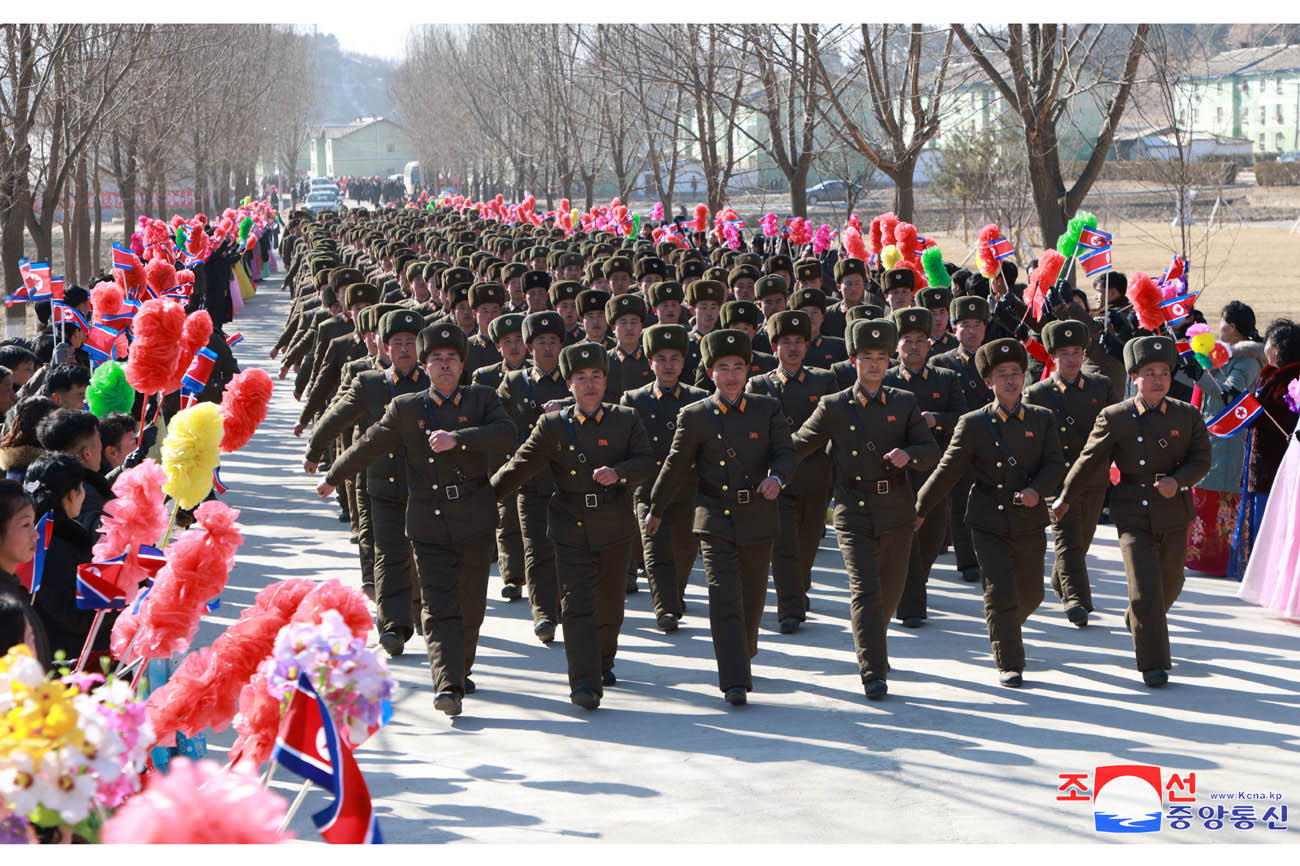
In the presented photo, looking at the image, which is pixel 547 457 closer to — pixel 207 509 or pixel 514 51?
pixel 207 509

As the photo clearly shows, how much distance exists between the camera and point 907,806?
6594 millimetres

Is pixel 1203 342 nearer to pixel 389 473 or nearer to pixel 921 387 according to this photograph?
pixel 921 387

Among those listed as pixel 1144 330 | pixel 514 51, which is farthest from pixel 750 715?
pixel 514 51

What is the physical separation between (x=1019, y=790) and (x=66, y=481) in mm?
4114

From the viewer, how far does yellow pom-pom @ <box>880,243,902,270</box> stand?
47.1 feet

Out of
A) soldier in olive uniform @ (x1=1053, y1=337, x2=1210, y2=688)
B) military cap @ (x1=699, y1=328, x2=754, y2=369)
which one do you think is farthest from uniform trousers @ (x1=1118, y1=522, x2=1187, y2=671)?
military cap @ (x1=699, y1=328, x2=754, y2=369)

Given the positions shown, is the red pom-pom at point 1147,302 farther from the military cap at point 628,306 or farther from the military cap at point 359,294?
the military cap at point 359,294

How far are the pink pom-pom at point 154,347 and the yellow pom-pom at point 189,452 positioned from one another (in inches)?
85.6

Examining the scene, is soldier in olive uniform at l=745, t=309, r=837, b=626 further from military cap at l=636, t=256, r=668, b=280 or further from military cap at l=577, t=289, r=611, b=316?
military cap at l=636, t=256, r=668, b=280

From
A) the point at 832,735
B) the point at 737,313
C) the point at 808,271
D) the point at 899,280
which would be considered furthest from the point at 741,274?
the point at 832,735

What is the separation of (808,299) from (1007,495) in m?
3.60

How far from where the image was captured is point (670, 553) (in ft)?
31.6

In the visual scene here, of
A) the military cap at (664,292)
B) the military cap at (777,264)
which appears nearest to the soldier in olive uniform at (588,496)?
the military cap at (664,292)

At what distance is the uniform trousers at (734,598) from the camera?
8055 mm
